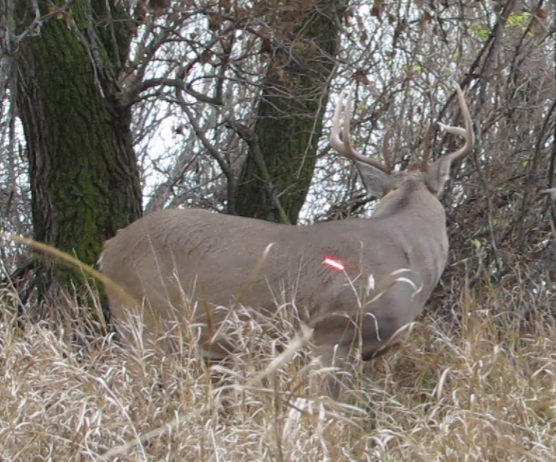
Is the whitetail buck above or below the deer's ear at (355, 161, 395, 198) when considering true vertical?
below

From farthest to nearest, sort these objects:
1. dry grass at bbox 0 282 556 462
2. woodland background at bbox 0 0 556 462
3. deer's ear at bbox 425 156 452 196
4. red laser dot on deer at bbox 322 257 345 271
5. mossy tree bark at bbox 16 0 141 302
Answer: mossy tree bark at bbox 16 0 141 302
deer's ear at bbox 425 156 452 196
red laser dot on deer at bbox 322 257 345 271
woodland background at bbox 0 0 556 462
dry grass at bbox 0 282 556 462

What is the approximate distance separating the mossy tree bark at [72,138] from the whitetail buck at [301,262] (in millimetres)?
716

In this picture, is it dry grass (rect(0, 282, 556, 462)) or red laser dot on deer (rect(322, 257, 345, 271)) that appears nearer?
dry grass (rect(0, 282, 556, 462))

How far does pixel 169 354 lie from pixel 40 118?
9.89ft

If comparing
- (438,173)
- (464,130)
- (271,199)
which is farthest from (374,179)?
(271,199)

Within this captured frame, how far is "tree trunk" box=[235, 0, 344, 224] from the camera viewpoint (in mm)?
8086

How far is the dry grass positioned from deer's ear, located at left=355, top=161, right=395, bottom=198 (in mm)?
1874

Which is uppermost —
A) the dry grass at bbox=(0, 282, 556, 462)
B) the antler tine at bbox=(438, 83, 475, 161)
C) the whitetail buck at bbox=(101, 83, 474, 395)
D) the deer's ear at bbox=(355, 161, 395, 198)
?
the antler tine at bbox=(438, 83, 475, 161)

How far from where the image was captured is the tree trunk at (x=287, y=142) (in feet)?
26.5

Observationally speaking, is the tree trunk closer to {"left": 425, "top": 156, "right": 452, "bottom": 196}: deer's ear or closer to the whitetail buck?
{"left": 425, "top": 156, "right": 452, "bottom": 196}: deer's ear

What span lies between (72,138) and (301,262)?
197 cm

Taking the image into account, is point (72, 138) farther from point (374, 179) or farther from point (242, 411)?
point (242, 411)

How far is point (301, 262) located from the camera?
20.7ft

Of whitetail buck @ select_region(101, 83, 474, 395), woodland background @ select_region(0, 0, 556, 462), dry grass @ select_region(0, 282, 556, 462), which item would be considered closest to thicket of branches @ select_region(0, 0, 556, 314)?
woodland background @ select_region(0, 0, 556, 462)
